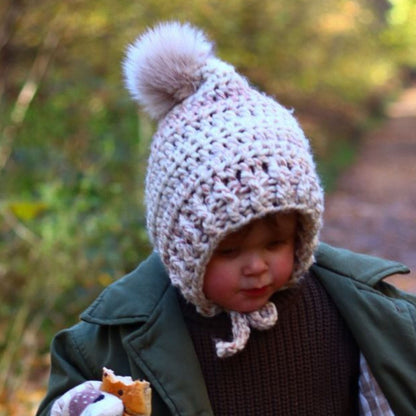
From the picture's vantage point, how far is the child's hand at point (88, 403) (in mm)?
2084

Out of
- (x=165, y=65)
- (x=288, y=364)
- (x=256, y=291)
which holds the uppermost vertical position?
(x=165, y=65)

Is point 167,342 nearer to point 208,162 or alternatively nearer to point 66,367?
point 66,367

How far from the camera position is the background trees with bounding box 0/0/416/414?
16.0 ft

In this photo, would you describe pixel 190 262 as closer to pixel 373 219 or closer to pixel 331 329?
pixel 331 329

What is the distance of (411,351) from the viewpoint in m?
2.46

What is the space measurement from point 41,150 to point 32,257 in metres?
1.68

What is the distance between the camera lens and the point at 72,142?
674cm

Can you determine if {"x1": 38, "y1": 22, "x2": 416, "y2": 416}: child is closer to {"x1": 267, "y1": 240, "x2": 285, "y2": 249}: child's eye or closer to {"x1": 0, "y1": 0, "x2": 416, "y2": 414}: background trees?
{"x1": 267, "y1": 240, "x2": 285, "y2": 249}: child's eye

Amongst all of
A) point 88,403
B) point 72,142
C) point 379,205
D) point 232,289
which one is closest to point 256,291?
point 232,289

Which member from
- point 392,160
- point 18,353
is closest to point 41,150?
point 18,353

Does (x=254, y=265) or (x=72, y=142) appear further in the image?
(x=72, y=142)

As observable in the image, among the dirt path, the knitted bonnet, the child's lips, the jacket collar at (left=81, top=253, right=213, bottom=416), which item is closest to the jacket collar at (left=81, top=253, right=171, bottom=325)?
the jacket collar at (left=81, top=253, right=213, bottom=416)

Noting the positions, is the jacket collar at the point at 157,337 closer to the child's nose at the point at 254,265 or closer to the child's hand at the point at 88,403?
the child's hand at the point at 88,403

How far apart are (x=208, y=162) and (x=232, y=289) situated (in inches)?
14.4
